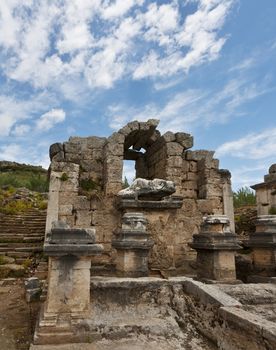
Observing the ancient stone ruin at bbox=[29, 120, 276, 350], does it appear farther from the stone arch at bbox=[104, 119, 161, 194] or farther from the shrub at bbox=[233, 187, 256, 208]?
the shrub at bbox=[233, 187, 256, 208]

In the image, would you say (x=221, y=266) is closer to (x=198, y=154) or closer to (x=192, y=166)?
(x=192, y=166)

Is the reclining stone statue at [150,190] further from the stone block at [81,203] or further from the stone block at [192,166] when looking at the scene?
the stone block at [192,166]

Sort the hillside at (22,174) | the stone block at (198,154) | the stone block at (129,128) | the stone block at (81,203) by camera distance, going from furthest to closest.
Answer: the hillside at (22,174), the stone block at (198,154), the stone block at (129,128), the stone block at (81,203)

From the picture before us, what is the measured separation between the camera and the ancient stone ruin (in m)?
3.52

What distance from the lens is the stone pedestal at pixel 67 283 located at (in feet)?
11.8

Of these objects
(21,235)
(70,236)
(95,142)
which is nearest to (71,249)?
(70,236)

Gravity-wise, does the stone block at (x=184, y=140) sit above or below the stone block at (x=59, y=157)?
above

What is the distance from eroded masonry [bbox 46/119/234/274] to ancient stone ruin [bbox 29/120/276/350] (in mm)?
23

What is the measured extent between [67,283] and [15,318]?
5.77 ft

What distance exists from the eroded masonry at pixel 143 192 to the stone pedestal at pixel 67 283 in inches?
93.5

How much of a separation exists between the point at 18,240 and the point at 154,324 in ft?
27.8

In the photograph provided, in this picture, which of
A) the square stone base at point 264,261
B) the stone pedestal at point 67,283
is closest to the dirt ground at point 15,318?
the stone pedestal at point 67,283

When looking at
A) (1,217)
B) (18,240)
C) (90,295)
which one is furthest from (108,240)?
(1,217)

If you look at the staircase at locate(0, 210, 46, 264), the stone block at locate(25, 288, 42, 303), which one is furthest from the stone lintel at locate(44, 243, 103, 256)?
the staircase at locate(0, 210, 46, 264)
